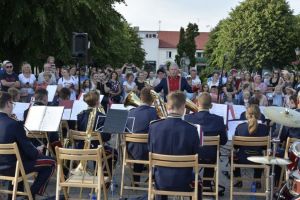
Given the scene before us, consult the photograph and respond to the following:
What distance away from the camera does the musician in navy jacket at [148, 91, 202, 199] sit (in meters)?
5.46

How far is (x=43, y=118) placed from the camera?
702cm

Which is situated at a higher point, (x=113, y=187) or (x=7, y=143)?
(x=7, y=143)

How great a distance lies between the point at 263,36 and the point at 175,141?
151ft

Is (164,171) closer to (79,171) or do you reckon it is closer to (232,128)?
(79,171)

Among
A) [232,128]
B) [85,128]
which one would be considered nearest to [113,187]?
[85,128]

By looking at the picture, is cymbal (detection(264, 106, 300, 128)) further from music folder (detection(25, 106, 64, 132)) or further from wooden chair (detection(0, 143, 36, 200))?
wooden chair (detection(0, 143, 36, 200))

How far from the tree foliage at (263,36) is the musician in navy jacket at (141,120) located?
134 feet

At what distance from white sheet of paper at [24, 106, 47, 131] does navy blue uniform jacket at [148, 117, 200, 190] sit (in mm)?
2189

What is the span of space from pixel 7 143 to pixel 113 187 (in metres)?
2.19

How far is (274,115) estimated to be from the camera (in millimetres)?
5844

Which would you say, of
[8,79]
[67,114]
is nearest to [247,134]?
[67,114]

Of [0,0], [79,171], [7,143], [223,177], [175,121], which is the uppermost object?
[0,0]

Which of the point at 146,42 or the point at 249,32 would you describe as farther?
the point at 146,42

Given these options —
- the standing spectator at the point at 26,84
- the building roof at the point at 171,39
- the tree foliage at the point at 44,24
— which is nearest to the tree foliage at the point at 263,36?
the tree foliage at the point at 44,24
